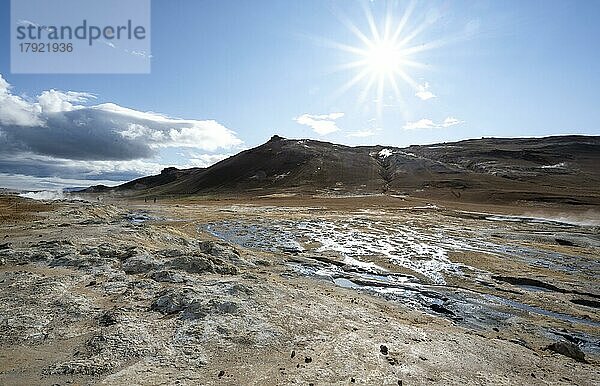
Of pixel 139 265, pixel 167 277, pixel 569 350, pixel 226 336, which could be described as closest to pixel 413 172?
pixel 139 265

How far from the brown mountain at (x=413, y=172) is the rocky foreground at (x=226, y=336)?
73.2 meters

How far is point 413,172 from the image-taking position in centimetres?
12325

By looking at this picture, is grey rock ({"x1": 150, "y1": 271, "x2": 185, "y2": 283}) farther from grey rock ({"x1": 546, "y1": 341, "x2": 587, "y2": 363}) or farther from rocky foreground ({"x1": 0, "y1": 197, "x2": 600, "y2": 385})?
grey rock ({"x1": 546, "y1": 341, "x2": 587, "y2": 363})

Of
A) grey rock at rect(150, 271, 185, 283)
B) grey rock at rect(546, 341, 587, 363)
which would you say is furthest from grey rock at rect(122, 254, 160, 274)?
grey rock at rect(546, 341, 587, 363)

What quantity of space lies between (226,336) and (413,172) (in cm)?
12048

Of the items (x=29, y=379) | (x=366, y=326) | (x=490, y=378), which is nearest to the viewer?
(x=29, y=379)

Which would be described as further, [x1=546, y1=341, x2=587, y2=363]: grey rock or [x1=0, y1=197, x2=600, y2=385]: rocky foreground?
[x1=546, y1=341, x2=587, y2=363]: grey rock

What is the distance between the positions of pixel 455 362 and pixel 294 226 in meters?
30.2

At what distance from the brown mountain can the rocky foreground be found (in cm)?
7323

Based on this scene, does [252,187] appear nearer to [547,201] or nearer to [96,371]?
[547,201]

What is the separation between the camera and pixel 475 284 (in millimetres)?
17875

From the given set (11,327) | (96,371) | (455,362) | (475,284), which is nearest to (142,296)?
(11,327)

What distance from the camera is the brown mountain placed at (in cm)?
9756

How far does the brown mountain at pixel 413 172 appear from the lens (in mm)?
97562
